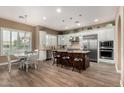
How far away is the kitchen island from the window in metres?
2.58

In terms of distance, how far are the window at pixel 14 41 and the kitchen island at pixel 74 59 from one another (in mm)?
2583

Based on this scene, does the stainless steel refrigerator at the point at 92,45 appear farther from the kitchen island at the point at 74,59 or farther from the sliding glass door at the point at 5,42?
the sliding glass door at the point at 5,42

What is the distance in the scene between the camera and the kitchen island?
4.89m

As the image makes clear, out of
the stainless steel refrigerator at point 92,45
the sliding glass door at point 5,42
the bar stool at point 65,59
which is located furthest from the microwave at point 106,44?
the sliding glass door at point 5,42

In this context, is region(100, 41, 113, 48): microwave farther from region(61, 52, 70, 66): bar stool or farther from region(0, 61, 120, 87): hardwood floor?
region(61, 52, 70, 66): bar stool

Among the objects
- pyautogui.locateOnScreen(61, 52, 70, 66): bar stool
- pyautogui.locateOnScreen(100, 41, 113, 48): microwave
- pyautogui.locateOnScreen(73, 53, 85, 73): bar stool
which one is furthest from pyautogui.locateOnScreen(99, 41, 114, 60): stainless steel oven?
pyautogui.locateOnScreen(61, 52, 70, 66): bar stool

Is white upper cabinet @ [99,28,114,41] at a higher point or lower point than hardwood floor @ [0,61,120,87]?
higher

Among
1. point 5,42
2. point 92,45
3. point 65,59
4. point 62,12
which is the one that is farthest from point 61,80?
point 5,42
